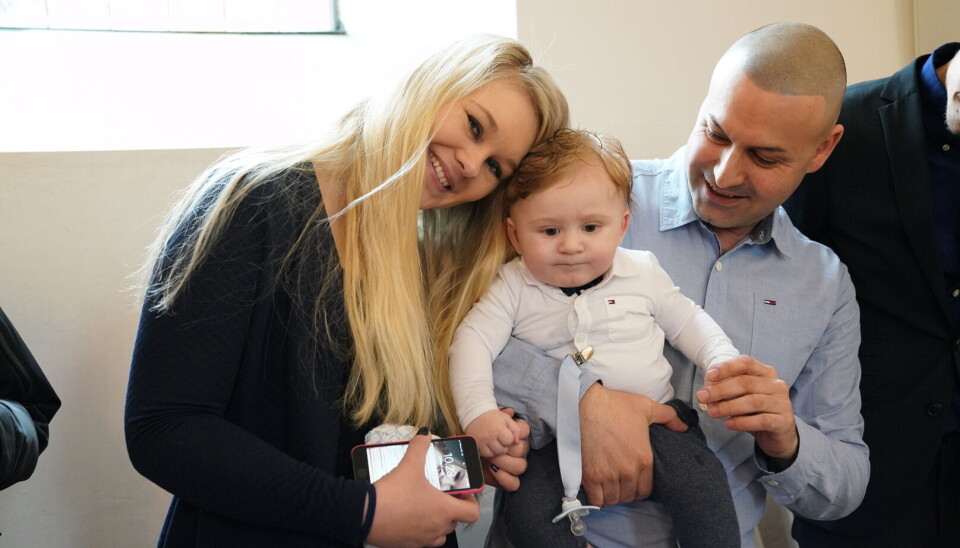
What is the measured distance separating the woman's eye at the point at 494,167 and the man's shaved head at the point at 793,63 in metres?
0.63

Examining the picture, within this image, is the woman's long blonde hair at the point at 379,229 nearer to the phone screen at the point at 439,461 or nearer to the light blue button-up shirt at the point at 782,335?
the phone screen at the point at 439,461

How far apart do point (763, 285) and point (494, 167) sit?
0.70 metres

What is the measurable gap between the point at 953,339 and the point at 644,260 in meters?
0.92

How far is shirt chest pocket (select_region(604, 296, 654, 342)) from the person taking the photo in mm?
1646

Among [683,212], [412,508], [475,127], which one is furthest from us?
[683,212]

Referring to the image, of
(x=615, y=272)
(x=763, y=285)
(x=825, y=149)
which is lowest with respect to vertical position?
(x=763, y=285)

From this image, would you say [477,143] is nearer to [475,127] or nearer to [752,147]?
[475,127]

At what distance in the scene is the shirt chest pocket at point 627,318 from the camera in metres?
1.65

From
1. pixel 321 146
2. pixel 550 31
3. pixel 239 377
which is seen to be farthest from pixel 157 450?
pixel 550 31

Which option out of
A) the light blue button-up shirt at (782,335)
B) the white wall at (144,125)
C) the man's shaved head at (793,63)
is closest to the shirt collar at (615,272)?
the light blue button-up shirt at (782,335)

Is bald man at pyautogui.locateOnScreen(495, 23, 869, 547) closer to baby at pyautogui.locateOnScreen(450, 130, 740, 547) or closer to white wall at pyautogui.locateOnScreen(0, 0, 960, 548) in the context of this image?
baby at pyautogui.locateOnScreen(450, 130, 740, 547)

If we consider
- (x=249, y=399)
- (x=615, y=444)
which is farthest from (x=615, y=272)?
(x=249, y=399)

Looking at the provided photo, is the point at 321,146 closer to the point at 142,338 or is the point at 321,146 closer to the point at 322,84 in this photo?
the point at 142,338

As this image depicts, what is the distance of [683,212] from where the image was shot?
6.50 ft
